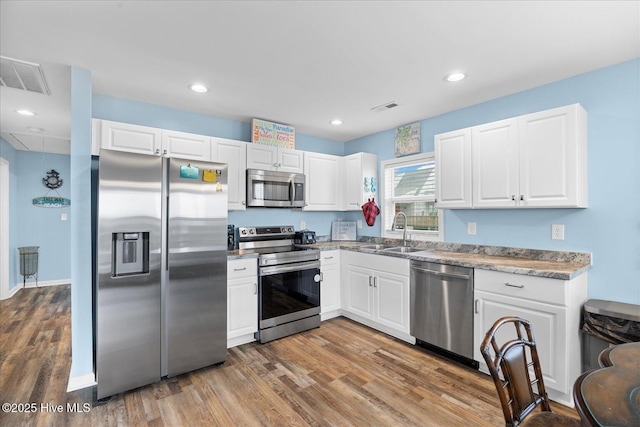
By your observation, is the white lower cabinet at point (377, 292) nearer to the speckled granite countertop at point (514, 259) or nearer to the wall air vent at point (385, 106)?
the speckled granite countertop at point (514, 259)

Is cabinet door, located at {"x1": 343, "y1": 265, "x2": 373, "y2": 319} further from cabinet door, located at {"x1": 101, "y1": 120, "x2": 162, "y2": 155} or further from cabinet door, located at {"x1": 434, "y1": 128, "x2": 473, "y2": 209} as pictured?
cabinet door, located at {"x1": 101, "y1": 120, "x2": 162, "y2": 155}

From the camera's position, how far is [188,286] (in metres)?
2.53

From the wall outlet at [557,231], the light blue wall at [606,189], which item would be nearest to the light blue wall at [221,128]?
the light blue wall at [606,189]

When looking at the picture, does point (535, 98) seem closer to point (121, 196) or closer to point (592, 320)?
point (592, 320)

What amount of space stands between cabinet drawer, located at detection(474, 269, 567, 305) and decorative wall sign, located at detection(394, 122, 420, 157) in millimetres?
1809

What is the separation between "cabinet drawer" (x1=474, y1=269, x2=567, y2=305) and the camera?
81.7 inches

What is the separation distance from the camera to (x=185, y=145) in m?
3.10

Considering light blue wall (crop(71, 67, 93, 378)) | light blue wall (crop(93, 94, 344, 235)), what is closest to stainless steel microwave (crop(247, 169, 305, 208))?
light blue wall (crop(93, 94, 344, 235))

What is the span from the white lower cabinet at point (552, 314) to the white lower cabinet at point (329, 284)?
1.82 metres

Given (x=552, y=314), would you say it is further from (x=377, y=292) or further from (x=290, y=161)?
(x=290, y=161)

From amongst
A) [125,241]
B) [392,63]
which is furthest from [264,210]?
[392,63]

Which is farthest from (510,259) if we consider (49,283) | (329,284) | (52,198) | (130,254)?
(49,283)

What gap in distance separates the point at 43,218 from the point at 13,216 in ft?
1.42

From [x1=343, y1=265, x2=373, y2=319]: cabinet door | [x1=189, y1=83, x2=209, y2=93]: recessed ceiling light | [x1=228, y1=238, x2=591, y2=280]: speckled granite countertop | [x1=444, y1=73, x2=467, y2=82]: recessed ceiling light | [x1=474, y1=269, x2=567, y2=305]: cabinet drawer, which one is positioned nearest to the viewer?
[x1=474, y1=269, x2=567, y2=305]: cabinet drawer
